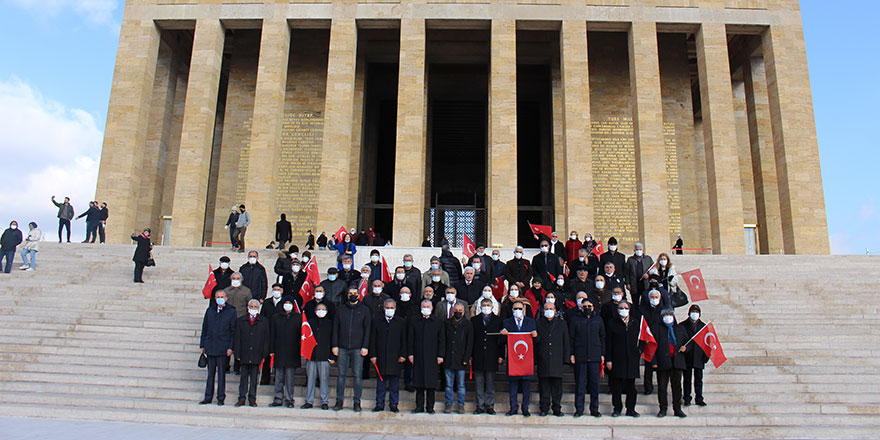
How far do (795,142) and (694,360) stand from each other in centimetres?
1670

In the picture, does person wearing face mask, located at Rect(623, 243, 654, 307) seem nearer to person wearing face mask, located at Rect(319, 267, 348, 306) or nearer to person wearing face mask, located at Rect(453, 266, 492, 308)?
person wearing face mask, located at Rect(453, 266, 492, 308)

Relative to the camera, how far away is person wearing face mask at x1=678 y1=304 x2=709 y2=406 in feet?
24.8

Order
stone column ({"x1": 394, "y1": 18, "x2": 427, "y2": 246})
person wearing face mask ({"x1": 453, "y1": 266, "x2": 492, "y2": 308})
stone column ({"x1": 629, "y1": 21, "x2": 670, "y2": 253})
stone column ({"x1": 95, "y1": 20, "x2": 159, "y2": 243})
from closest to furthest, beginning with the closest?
1. person wearing face mask ({"x1": 453, "y1": 266, "x2": 492, "y2": 308})
2. stone column ({"x1": 629, "y1": 21, "x2": 670, "y2": 253})
3. stone column ({"x1": 394, "y1": 18, "x2": 427, "y2": 246})
4. stone column ({"x1": 95, "y1": 20, "x2": 159, "y2": 243})

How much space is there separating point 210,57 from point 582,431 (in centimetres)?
1983

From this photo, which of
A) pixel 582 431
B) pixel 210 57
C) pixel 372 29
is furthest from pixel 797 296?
pixel 210 57

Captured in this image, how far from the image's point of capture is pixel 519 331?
7457 mm

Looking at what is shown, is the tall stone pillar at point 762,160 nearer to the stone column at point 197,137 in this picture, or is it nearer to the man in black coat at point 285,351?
the man in black coat at point 285,351

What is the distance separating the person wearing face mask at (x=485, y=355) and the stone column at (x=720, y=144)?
1503 cm

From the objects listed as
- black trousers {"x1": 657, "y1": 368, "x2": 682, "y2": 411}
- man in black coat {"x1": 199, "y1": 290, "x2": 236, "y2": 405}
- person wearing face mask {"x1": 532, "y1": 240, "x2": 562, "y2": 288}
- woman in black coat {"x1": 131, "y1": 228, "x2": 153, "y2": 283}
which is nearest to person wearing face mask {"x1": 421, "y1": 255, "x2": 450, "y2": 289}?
person wearing face mask {"x1": 532, "y1": 240, "x2": 562, "y2": 288}

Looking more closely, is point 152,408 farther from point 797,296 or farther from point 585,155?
point 585,155

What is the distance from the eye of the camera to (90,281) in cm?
1271

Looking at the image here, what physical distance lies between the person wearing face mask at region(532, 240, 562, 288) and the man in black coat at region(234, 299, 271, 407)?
193 inches

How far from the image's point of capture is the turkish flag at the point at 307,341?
7.55 metres

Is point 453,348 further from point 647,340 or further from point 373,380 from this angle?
point 647,340
